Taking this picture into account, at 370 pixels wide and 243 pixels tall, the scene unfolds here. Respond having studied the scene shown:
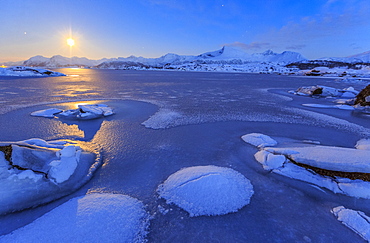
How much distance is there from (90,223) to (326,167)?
4465mm

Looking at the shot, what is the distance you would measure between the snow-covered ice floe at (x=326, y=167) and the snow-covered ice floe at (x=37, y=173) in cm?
405

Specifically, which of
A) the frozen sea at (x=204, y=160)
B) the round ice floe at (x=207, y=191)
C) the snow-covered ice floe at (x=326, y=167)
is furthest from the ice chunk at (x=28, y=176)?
the snow-covered ice floe at (x=326, y=167)

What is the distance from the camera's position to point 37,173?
3.50 m

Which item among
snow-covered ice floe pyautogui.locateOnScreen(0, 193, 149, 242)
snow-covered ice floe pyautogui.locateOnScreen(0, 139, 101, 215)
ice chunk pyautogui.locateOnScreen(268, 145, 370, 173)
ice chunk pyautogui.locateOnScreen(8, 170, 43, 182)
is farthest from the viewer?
ice chunk pyautogui.locateOnScreen(268, 145, 370, 173)

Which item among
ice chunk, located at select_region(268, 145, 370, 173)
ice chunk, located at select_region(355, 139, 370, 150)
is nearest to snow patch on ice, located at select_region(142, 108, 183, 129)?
ice chunk, located at select_region(268, 145, 370, 173)

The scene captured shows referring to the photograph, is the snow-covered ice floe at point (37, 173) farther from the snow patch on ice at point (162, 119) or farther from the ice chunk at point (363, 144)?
the ice chunk at point (363, 144)

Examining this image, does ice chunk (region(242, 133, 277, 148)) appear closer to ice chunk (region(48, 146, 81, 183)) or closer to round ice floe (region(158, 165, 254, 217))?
round ice floe (region(158, 165, 254, 217))

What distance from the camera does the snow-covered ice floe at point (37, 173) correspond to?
3.10m

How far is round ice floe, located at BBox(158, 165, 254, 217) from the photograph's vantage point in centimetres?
298

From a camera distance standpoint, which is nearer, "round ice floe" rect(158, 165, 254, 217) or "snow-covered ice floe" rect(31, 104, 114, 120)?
"round ice floe" rect(158, 165, 254, 217)

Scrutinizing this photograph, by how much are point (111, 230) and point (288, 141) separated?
17.2 feet

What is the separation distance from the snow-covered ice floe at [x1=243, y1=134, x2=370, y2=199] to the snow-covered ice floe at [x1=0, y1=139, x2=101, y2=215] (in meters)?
4.05

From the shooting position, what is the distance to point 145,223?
2701mm

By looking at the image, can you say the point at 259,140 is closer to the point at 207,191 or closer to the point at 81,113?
the point at 207,191
